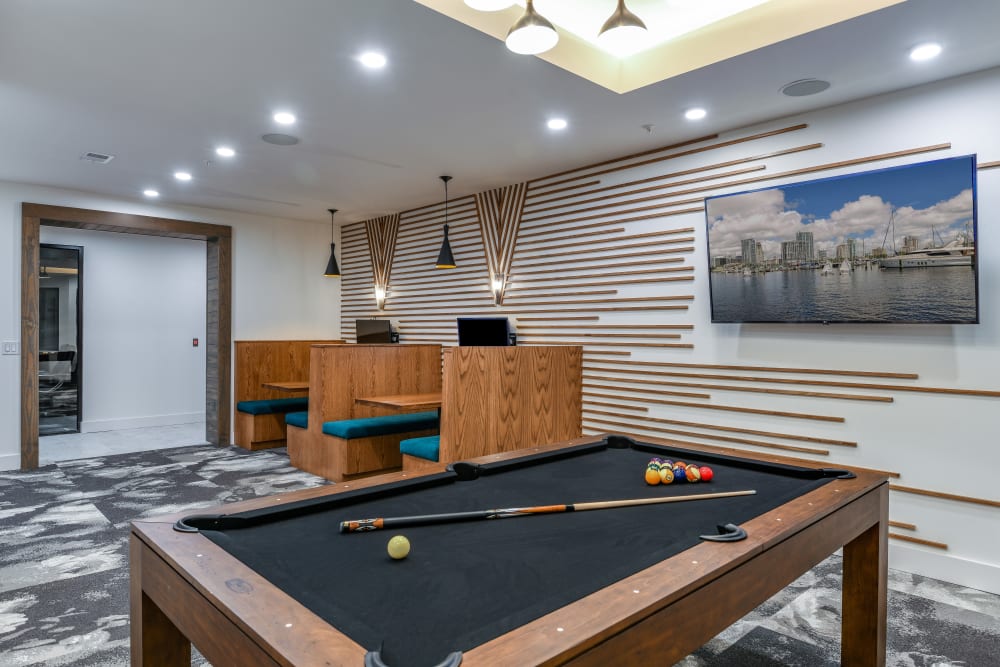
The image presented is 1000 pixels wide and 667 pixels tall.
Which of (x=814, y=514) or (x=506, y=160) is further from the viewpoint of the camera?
Result: (x=506, y=160)

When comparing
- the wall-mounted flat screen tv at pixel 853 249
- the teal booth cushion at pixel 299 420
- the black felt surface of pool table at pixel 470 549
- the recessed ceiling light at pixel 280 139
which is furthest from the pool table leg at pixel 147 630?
the teal booth cushion at pixel 299 420

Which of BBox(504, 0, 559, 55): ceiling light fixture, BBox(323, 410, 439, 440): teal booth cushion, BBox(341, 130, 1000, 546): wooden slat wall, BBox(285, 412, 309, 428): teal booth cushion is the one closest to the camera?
BBox(504, 0, 559, 55): ceiling light fixture

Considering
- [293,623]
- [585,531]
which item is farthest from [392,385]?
[293,623]

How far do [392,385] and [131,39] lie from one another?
12.3 feet

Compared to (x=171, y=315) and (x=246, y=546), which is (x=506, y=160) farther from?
(x=171, y=315)

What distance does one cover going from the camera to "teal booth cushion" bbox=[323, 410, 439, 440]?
17.6ft

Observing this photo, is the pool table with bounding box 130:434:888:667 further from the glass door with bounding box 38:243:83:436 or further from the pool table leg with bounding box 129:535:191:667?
the glass door with bounding box 38:243:83:436

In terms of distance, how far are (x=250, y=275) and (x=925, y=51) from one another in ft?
23.3

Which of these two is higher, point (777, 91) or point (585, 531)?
point (777, 91)

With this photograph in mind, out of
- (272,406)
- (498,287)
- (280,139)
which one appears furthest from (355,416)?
(280,139)

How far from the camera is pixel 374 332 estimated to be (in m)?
7.56

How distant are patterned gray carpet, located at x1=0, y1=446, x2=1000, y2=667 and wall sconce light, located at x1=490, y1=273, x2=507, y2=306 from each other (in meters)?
2.83

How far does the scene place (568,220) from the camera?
569 cm

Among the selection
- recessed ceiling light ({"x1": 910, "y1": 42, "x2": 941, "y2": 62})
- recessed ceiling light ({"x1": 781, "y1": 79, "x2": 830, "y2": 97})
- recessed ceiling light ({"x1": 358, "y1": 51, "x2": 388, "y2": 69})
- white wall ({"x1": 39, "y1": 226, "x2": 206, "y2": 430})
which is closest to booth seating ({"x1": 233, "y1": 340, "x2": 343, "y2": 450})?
white wall ({"x1": 39, "y1": 226, "x2": 206, "y2": 430})
